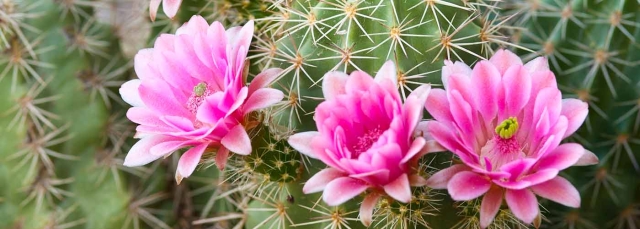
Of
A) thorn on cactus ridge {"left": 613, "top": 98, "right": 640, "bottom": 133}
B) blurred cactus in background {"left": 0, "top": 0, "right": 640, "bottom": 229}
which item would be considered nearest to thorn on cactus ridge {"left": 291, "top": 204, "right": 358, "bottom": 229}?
blurred cactus in background {"left": 0, "top": 0, "right": 640, "bottom": 229}

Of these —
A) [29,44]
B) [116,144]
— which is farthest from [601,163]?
[29,44]

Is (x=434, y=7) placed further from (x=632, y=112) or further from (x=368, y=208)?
(x=632, y=112)

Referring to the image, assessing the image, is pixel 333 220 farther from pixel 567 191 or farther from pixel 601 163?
pixel 601 163

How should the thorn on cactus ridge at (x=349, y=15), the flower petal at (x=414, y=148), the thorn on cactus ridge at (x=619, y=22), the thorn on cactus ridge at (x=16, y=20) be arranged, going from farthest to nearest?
the thorn on cactus ridge at (x=16, y=20), the thorn on cactus ridge at (x=619, y=22), the thorn on cactus ridge at (x=349, y=15), the flower petal at (x=414, y=148)

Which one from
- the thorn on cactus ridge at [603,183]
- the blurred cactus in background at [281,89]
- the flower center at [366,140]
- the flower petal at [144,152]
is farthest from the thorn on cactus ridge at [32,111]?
the thorn on cactus ridge at [603,183]

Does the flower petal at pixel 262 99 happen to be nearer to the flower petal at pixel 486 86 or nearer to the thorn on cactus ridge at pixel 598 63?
the flower petal at pixel 486 86

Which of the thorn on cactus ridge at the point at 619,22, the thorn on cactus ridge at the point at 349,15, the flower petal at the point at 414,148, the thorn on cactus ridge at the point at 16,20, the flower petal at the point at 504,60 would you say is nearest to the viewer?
the flower petal at the point at 414,148

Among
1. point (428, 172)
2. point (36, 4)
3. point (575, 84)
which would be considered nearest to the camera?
point (428, 172)
